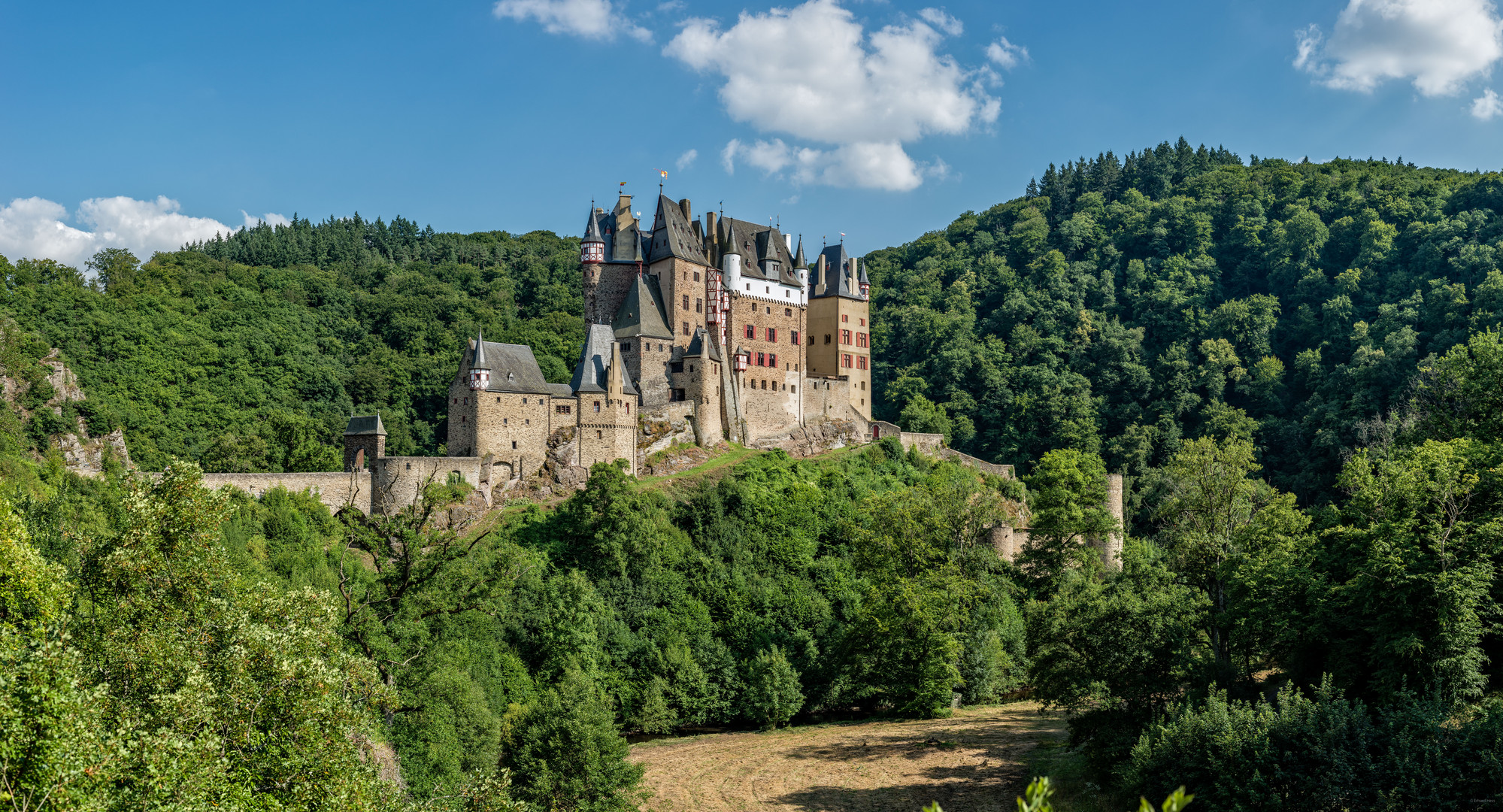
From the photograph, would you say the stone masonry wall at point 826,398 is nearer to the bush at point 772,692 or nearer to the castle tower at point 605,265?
the castle tower at point 605,265

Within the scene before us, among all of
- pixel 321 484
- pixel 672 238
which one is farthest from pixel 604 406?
pixel 321 484

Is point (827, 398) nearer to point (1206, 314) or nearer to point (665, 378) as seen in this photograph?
point (665, 378)

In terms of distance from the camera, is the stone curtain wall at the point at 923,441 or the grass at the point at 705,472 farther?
the stone curtain wall at the point at 923,441

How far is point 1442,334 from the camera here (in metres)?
66.8

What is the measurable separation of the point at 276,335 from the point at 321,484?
112 feet

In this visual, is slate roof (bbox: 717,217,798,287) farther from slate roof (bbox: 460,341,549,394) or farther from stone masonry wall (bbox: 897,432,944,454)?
slate roof (bbox: 460,341,549,394)

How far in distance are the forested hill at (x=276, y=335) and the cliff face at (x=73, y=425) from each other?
90 centimetres

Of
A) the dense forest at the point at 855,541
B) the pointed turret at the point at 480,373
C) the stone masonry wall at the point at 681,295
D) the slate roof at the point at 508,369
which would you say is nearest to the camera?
the dense forest at the point at 855,541

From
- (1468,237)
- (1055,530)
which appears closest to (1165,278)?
(1468,237)

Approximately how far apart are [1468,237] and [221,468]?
3267 inches

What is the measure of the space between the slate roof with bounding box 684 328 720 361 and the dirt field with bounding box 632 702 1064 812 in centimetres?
2050

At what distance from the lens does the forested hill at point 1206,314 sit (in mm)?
70812

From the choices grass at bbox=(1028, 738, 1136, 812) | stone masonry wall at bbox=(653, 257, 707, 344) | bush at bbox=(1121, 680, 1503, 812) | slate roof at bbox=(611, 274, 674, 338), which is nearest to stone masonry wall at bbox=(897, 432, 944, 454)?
stone masonry wall at bbox=(653, 257, 707, 344)

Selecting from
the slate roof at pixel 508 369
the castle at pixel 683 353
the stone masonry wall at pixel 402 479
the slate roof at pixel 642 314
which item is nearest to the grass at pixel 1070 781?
the castle at pixel 683 353
